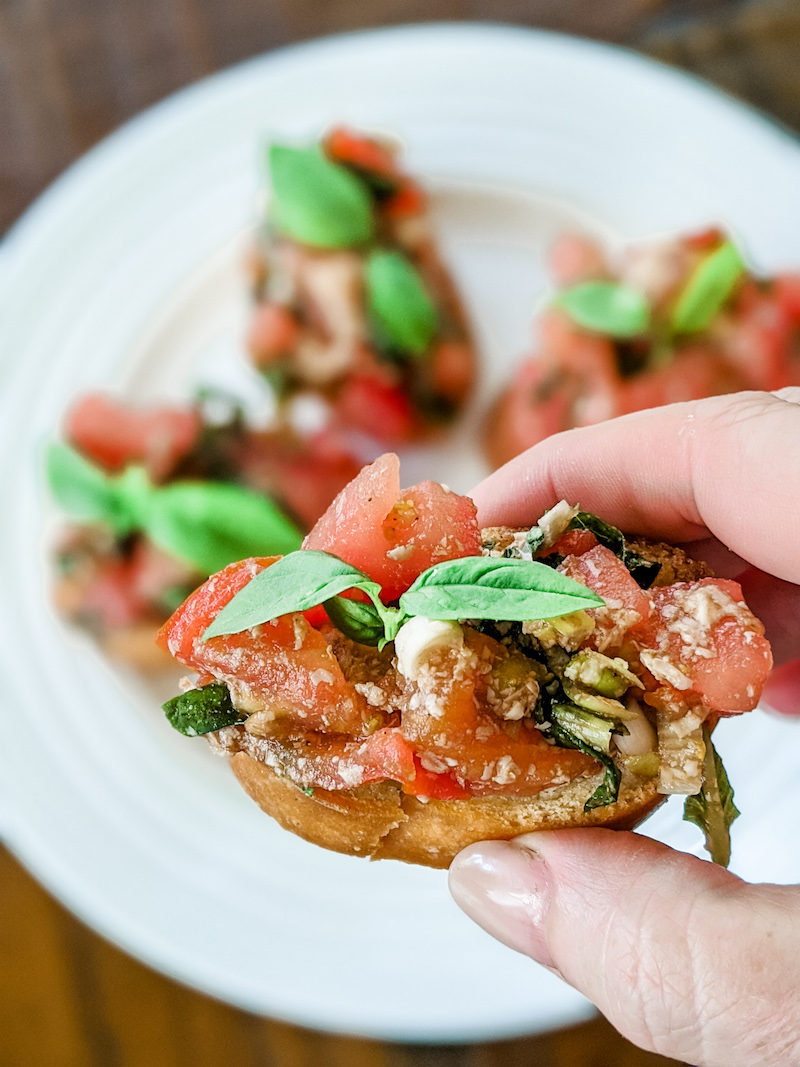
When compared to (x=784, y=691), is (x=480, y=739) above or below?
above

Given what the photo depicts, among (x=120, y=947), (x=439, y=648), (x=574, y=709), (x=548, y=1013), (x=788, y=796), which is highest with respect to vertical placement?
(x=439, y=648)

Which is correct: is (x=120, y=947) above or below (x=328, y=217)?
below

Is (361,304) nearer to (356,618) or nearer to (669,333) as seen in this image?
(669,333)

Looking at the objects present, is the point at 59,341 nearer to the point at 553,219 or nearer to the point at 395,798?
the point at 553,219

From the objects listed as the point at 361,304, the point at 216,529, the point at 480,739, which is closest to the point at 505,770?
the point at 480,739

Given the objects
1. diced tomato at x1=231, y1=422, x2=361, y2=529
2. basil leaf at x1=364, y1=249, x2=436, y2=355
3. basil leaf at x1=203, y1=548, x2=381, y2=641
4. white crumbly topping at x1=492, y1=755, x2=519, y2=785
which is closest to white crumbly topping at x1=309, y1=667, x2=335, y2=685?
basil leaf at x1=203, y1=548, x2=381, y2=641

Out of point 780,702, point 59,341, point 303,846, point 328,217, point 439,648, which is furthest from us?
point 59,341

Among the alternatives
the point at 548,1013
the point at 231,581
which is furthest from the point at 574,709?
the point at 548,1013
